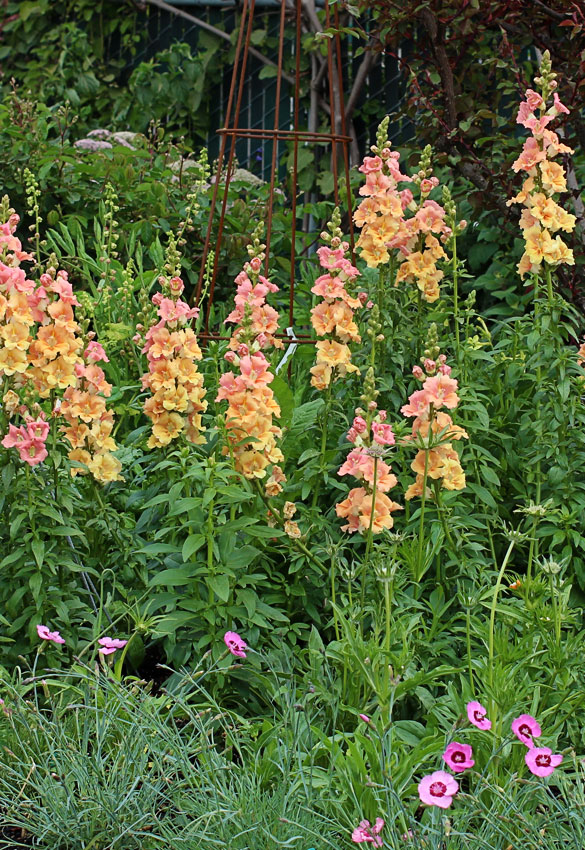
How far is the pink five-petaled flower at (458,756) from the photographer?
1.87 m

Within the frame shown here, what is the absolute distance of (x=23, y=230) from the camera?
18.3 feet

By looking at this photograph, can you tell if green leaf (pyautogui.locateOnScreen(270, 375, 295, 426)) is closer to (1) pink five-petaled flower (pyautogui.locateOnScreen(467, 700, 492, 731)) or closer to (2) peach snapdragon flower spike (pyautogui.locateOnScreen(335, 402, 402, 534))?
(2) peach snapdragon flower spike (pyautogui.locateOnScreen(335, 402, 402, 534))

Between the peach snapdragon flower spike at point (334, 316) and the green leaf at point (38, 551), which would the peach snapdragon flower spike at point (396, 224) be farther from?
the green leaf at point (38, 551)

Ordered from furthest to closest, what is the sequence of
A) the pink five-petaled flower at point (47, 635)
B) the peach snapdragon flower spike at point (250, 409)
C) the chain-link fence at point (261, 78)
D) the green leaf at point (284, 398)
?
1. the chain-link fence at point (261, 78)
2. the green leaf at point (284, 398)
3. the peach snapdragon flower spike at point (250, 409)
4. the pink five-petaled flower at point (47, 635)

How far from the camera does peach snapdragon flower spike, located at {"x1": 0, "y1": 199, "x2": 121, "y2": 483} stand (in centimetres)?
252

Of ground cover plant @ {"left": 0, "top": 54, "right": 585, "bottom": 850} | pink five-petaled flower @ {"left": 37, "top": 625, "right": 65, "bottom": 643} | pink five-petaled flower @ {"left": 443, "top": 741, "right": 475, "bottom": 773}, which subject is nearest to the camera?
pink five-petaled flower @ {"left": 443, "top": 741, "right": 475, "bottom": 773}

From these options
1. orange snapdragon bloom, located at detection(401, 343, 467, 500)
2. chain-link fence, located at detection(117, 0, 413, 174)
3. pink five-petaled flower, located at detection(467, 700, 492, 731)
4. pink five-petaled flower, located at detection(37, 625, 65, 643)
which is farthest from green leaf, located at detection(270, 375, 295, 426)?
chain-link fence, located at detection(117, 0, 413, 174)

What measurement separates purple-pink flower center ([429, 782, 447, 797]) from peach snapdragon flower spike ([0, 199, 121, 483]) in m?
1.25

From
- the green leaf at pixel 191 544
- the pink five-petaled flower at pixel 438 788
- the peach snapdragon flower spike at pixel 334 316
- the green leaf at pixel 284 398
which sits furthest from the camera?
the green leaf at pixel 284 398

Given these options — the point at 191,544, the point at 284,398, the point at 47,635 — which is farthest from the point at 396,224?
the point at 47,635

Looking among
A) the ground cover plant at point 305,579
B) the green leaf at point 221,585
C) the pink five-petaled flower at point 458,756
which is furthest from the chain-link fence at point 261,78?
the pink five-petaled flower at point 458,756

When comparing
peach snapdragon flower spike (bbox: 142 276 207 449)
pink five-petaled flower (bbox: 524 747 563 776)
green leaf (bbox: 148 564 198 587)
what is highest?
peach snapdragon flower spike (bbox: 142 276 207 449)

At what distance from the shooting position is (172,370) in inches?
105

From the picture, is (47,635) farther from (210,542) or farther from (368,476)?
(368,476)
